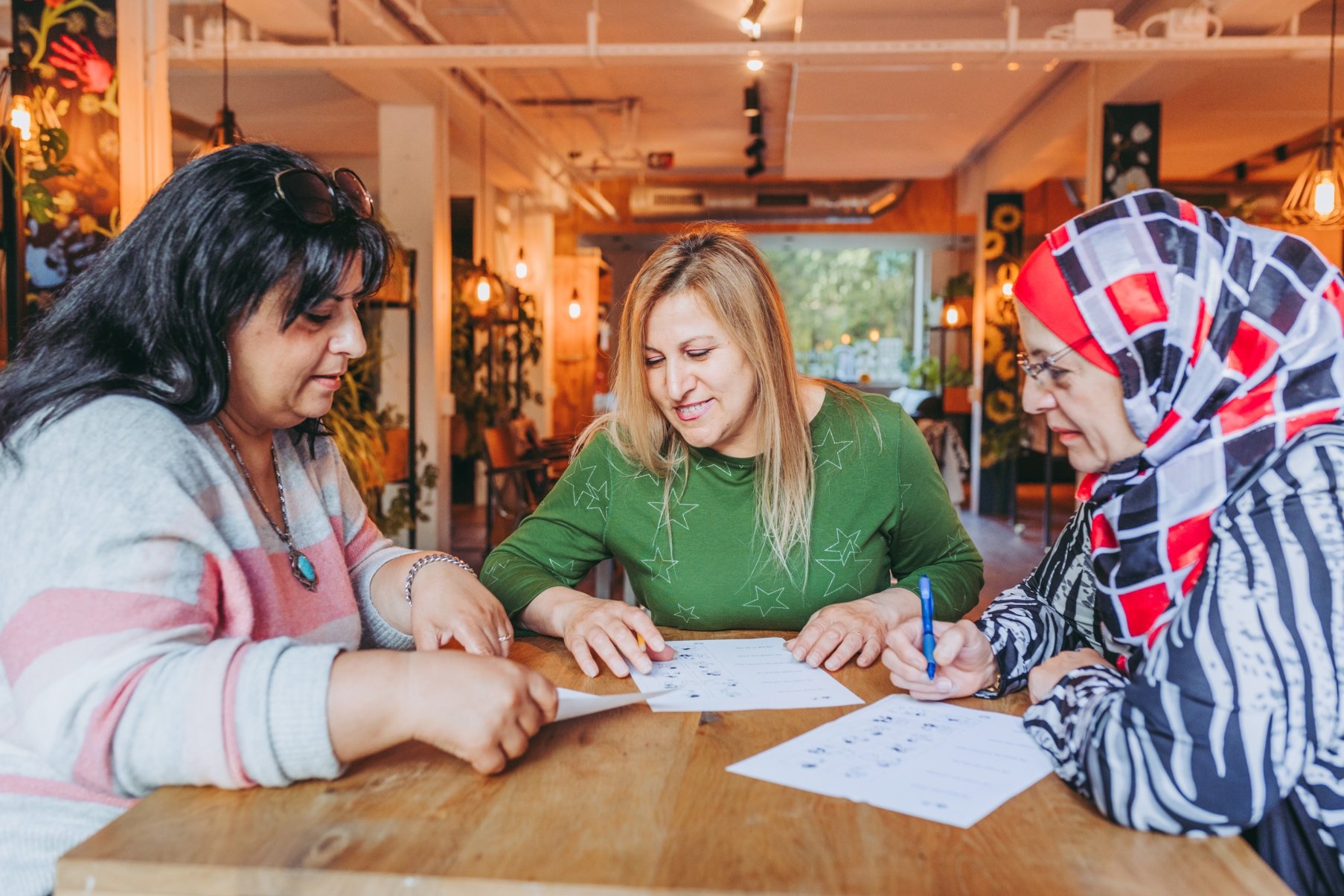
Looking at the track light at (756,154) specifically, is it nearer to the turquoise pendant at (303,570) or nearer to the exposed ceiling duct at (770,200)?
the exposed ceiling duct at (770,200)

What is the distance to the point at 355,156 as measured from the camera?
36.2ft

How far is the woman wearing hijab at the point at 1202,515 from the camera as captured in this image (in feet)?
3.24

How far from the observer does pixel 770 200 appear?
1260 centimetres

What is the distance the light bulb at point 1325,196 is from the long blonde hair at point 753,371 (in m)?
4.41

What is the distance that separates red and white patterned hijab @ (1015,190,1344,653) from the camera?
1094 millimetres

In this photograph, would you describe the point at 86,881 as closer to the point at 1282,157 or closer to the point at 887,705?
the point at 887,705

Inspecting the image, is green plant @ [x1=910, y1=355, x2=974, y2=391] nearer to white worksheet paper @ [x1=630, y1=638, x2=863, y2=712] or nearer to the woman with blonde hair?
the woman with blonde hair

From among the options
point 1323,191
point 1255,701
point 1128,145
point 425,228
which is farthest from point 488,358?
point 1255,701

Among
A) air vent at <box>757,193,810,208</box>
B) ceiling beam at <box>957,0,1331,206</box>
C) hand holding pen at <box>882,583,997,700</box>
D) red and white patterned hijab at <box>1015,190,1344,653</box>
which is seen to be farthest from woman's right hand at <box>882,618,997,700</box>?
air vent at <box>757,193,810,208</box>

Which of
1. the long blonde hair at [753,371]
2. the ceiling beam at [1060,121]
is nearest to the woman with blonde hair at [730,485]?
the long blonde hair at [753,371]

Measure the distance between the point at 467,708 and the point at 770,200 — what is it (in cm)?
1207

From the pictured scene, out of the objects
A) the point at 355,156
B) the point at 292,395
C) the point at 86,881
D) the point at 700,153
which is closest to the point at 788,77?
the point at 700,153

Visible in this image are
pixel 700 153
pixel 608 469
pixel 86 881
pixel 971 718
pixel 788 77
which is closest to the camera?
pixel 86 881

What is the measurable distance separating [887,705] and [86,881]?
93cm
